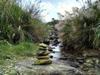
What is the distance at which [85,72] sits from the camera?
977cm

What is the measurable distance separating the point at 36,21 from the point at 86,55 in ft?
12.0

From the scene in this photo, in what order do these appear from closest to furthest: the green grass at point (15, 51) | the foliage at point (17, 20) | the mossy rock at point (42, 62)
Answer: the mossy rock at point (42, 62), the green grass at point (15, 51), the foliage at point (17, 20)

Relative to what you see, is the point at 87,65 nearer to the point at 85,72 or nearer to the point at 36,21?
the point at 85,72

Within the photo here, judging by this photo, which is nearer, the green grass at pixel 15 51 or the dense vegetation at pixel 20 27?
the green grass at pixel 15 51

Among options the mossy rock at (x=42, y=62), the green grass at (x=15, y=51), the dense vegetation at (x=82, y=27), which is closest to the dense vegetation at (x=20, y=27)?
the green grass at (x=15, y=51)

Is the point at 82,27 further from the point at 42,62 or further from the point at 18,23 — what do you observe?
the point at 42,62

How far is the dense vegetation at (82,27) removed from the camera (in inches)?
578

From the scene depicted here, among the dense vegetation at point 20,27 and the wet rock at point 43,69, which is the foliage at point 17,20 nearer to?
the dense vegetation at point 20,27

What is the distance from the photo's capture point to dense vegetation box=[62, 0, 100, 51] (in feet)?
48.2

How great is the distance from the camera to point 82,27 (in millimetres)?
15195

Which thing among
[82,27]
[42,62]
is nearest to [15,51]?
[42,62]

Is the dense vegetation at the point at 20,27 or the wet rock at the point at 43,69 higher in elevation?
the dense vegetation at the point at 20,27

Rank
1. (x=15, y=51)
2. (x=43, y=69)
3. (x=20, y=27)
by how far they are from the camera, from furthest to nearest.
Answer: (x=20, y=27)
(x=15, y=51)
(x=43, y=69)

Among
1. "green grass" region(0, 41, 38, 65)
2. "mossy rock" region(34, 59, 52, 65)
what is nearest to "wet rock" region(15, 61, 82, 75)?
"mossy rock" region(34, 59, 52, 65)
